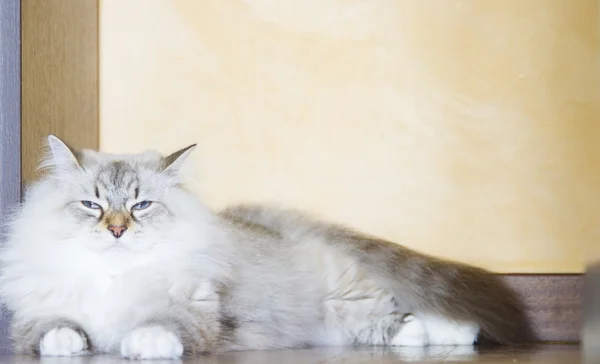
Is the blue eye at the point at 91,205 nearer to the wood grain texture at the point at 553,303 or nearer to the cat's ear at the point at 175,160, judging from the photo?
the cat's ear at the point at 175,160

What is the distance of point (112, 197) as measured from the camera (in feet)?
6.94

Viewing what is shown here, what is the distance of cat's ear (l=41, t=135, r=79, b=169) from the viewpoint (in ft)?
7.04

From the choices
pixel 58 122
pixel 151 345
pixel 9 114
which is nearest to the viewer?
pixel 151 345

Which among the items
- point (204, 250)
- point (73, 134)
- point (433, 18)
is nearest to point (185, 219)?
point (204, 250)

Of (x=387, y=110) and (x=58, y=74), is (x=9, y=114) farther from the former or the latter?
(x=387, y=110)

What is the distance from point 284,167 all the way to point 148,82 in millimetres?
493

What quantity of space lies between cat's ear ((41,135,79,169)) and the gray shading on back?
0.16m

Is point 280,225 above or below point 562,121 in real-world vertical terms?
below

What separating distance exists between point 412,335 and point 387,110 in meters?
0.77

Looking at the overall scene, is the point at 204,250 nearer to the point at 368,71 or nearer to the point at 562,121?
the point at 368,71

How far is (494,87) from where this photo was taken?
8.93 feet

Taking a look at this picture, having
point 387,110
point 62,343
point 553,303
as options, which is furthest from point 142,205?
point 553,303

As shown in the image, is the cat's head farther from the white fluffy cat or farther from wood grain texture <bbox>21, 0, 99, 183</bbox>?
wood grain texture <bbox>21, 0, 99, 183</bbox>

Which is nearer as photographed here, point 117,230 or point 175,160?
point 117,230
